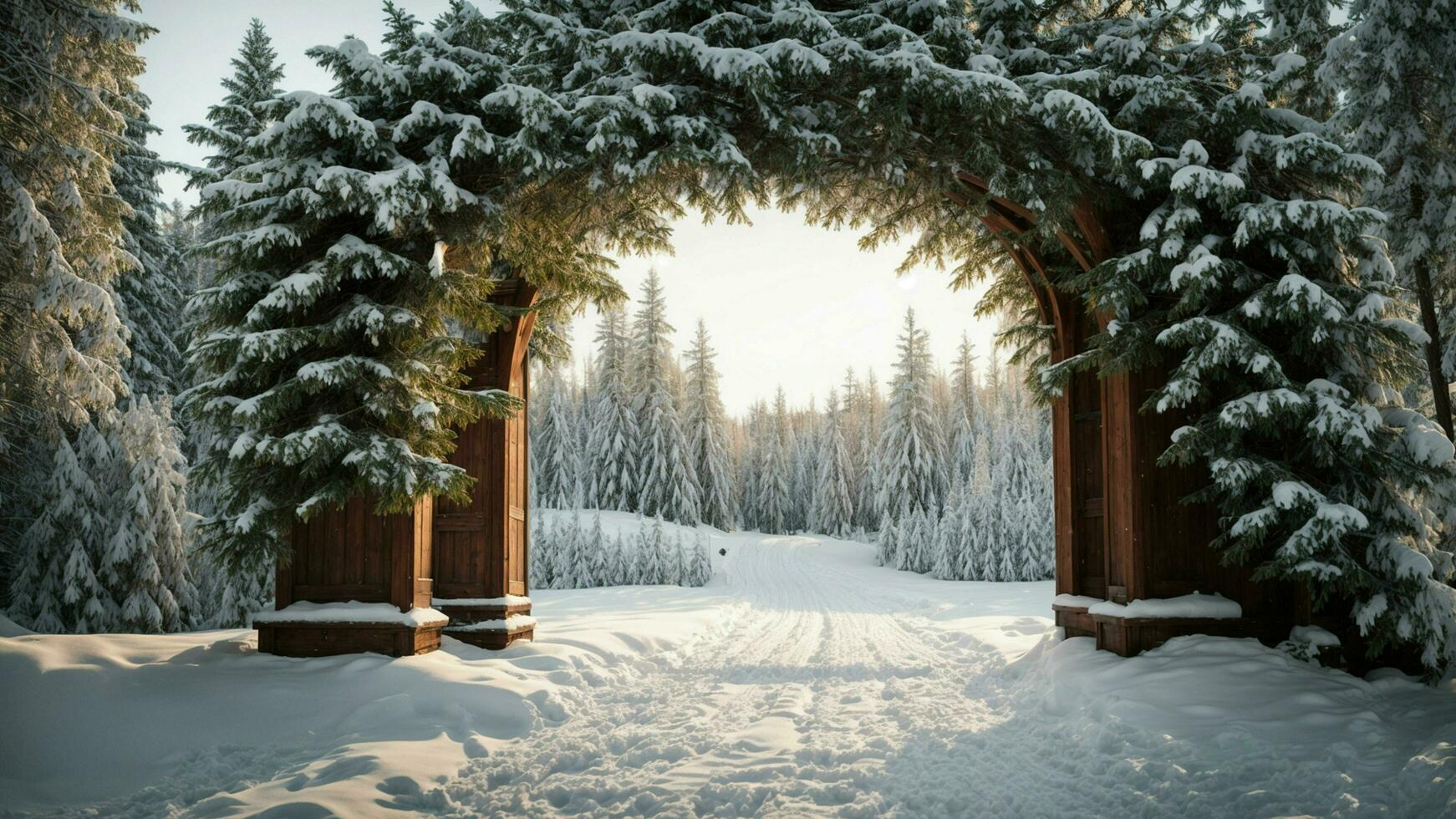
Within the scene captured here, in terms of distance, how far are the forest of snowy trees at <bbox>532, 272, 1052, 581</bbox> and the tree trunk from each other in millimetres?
17457

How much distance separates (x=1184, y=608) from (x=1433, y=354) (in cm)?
574

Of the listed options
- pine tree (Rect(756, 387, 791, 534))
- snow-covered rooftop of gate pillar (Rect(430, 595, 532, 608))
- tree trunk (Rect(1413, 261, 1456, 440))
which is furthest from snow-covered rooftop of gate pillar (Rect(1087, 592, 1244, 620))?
pine tree (Rect(756, 387, 791, 534))

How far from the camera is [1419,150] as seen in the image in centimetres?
1064

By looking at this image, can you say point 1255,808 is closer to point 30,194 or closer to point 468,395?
point 468,395

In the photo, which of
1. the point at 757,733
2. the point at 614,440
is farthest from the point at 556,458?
the point at 757,733

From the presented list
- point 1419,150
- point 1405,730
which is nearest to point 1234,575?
point 1405,730

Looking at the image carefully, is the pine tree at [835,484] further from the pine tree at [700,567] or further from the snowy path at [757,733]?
the snowy path at [757,733]

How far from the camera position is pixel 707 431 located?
4528 centimetres

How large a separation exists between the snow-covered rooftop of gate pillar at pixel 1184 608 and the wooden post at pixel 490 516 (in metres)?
6.71

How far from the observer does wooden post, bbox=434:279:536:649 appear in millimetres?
10250

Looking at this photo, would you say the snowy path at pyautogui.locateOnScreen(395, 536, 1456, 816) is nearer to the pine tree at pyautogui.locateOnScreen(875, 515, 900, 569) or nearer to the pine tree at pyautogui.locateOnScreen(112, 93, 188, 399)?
the pine tree at pyautogui.locateOnScreen(112, 93, 188, 399)

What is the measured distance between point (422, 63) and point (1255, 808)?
8459 mm

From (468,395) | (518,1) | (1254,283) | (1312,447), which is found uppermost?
(518,1)

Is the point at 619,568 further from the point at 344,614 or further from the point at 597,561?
the point at 344,614
